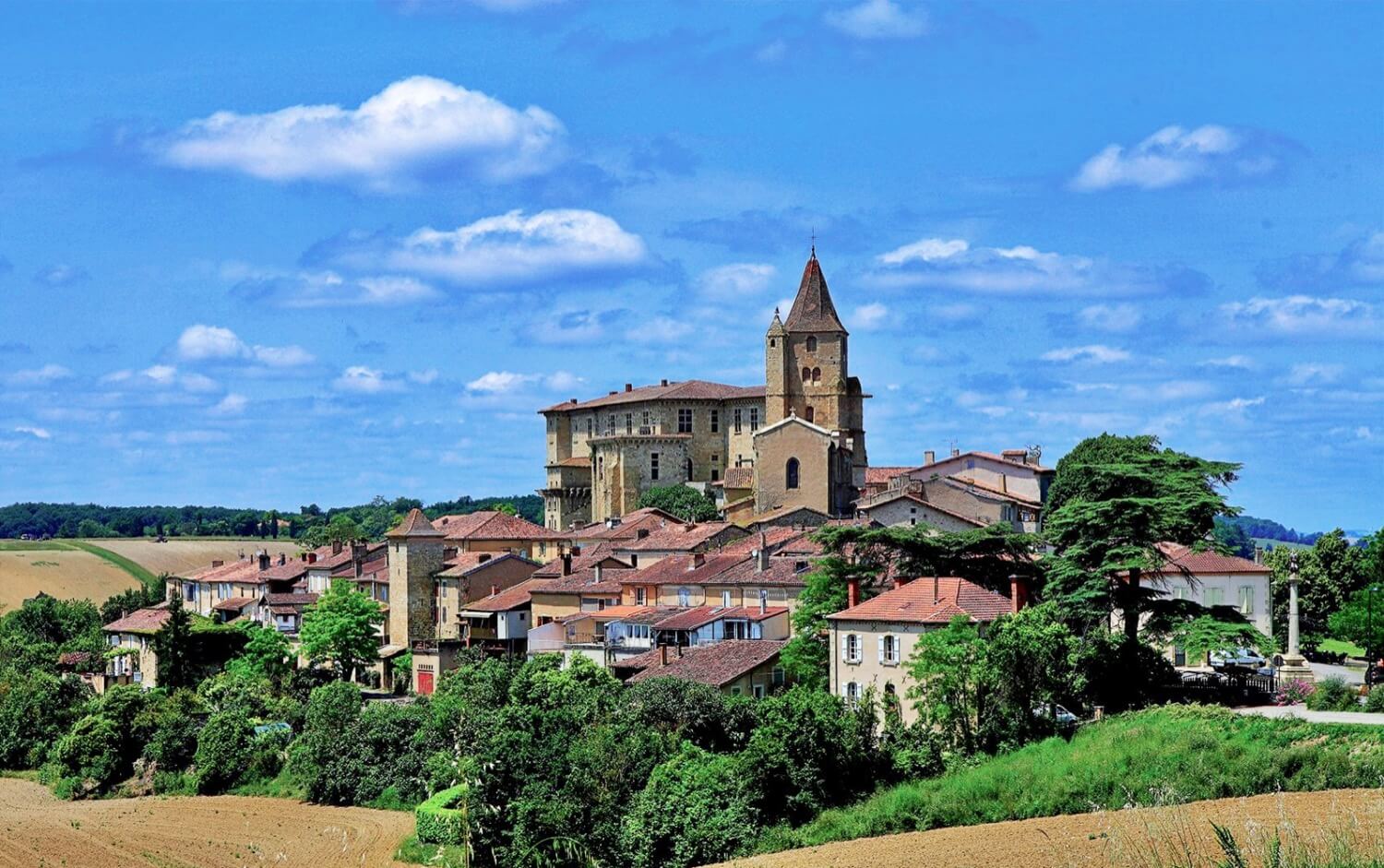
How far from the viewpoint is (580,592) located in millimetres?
69625

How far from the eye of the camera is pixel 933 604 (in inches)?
1889

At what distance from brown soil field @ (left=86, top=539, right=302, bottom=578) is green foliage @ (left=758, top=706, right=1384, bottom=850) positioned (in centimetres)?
12007

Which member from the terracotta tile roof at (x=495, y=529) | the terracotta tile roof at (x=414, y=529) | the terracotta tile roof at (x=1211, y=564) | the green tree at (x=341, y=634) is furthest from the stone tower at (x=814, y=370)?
the terracotta tile roof at (x=1211, y=564)

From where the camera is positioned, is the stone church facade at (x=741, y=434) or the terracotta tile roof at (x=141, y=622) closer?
the terracotta tile roof at (x=141, y=622)

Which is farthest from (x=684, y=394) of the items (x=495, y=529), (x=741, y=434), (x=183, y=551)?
(x=183, y=551)

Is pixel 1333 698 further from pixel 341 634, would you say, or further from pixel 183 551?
pixel 183 551

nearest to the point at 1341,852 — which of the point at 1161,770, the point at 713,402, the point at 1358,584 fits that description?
the point at 1161,770

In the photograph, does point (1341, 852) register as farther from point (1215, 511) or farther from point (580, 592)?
point (580, 592)

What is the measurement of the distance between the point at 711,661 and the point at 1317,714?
20085mm

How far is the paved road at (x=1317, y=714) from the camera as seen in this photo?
39000 mm

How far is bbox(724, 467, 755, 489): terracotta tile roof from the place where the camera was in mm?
108812

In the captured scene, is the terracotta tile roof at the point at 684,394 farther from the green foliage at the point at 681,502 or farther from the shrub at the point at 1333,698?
the shrub at the point at 1333,698

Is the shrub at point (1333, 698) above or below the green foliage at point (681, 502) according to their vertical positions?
below

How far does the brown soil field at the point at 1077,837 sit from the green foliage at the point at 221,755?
28216 millimetres
